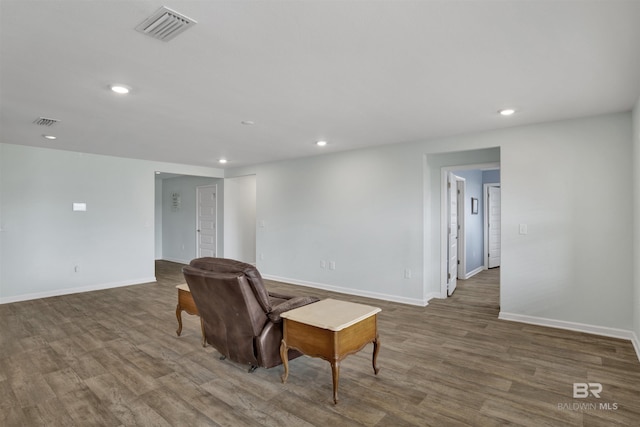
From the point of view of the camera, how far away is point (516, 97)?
312 cm

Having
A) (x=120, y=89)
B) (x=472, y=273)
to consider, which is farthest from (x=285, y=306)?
(x=472, y=273)

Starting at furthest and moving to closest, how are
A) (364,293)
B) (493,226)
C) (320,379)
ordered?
(493,226), (364,293), (320,379)

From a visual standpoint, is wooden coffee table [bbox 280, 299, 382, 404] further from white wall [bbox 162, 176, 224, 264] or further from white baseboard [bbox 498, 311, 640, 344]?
white wall [bbox 162, 176, 224, 264]

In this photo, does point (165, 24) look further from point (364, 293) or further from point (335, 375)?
point (364, 293)

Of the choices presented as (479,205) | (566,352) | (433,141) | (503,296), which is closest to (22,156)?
(433,141)

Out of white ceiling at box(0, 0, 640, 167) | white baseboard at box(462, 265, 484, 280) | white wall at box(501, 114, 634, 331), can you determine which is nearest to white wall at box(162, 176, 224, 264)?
white ceiling at box(0, 0, 640, 167)

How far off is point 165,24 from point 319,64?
3.28 ft

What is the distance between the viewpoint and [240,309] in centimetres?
256

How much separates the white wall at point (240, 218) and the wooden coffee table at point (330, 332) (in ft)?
18.9

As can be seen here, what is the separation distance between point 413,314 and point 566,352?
Answer: 168 cm

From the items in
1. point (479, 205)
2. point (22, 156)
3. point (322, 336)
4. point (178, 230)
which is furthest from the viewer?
point (178, 230)

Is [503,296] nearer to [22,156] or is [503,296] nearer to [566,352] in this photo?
[566,352]

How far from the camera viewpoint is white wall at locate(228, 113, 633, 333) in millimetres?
3668

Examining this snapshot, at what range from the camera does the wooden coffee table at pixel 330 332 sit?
233 cm
